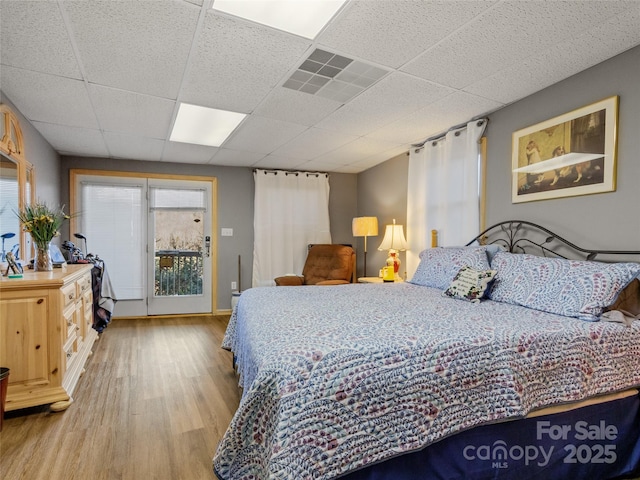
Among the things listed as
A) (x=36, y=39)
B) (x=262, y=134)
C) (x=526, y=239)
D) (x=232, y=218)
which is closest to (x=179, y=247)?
(x=232, y=218)

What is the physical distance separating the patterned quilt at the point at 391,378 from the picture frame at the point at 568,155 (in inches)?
42.9

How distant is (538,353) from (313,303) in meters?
1.24

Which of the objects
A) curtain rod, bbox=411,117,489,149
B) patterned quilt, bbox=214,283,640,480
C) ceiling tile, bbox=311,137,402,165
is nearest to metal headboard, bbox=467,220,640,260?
patterned quilt, bbox=214,283,640,480

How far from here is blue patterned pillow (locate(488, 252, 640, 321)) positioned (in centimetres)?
A: 180

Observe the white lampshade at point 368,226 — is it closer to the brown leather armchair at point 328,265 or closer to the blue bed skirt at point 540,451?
the brown leather armchair at point 328,265

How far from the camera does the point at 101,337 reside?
12.9ft

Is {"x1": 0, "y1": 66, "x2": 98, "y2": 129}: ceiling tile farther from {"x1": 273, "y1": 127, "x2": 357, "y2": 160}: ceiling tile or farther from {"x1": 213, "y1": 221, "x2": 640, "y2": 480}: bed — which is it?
{"x1": 213, "y1": 221, "x2": 640, "y2": 480}: bed

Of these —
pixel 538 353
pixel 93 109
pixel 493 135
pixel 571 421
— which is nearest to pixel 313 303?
pixel 538 353

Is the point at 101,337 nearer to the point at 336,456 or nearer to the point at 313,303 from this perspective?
the point at 313,303

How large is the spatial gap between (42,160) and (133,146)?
36.3 inches

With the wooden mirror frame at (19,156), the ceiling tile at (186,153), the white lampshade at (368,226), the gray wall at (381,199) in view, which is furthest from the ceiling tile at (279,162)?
the wooden mirror frame at (19,156)

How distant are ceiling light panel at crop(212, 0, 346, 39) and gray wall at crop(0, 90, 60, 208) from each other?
223cm

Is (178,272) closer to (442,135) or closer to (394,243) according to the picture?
(394,243)

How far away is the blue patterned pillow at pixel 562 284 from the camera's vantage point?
180 centimetres
